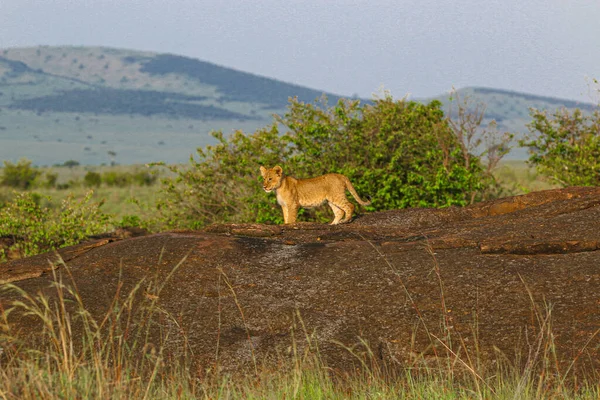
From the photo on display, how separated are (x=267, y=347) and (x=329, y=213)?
12.0 m

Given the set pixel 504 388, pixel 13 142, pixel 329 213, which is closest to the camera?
pixel 504 388

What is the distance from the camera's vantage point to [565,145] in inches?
836

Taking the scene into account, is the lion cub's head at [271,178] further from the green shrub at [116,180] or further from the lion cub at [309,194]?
the green shrub at [116,180]

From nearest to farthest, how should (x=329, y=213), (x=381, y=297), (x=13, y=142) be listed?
(x=381, y=297) → (x=329, y=213) → (x=13, y=142)

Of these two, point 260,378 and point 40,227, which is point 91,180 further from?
point 260,378

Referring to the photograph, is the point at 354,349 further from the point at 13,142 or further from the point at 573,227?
the point at 13,142

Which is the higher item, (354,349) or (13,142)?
(354,349)

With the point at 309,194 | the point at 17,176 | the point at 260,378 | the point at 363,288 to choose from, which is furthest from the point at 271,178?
→ the point at 17,176

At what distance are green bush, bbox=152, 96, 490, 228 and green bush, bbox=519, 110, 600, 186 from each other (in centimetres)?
161

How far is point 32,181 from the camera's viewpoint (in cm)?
4734

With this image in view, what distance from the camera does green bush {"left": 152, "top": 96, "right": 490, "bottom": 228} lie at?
18.9 m

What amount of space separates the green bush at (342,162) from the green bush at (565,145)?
161 centimetres

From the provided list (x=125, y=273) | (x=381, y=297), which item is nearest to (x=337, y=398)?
(x=381, y=297)

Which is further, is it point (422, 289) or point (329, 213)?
point (329, 213)
